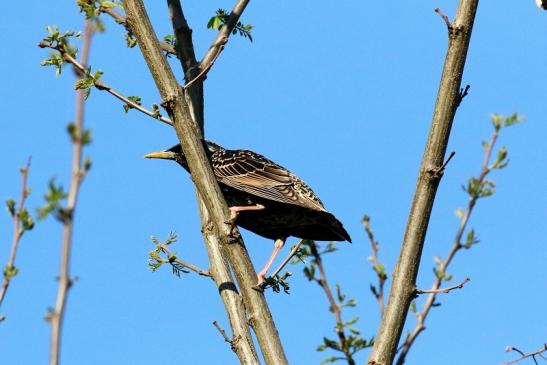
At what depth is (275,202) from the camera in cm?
838

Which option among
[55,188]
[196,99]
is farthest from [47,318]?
[196,99]

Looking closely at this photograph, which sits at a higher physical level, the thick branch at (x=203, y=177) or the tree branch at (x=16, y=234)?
the thick branch at (x=203, y=177)

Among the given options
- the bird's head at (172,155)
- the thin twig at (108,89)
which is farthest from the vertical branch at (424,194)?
the bird's head at (172,155)

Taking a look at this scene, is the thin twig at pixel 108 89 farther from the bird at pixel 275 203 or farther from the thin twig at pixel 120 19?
the bird at pixel 275 203

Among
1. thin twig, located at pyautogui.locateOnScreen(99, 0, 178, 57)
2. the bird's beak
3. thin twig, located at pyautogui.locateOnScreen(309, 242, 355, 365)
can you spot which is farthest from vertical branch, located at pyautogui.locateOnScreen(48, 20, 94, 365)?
the bird's beak

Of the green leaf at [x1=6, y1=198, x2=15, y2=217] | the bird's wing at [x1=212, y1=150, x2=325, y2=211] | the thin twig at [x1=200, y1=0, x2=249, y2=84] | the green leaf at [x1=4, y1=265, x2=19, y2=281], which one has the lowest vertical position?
the green leaf at [x1=4, y1=265, x2=19, y2=281]

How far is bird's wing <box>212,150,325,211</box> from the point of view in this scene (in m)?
8.24

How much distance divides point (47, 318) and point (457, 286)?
11.0 ft

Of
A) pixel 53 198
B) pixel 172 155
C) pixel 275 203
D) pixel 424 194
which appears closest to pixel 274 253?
pixel 275 203

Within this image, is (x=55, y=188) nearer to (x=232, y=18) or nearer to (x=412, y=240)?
(x=412, y=240)

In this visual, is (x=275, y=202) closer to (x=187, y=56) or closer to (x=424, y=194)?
(x=187, y=56)

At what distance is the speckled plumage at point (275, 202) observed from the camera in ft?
27.1

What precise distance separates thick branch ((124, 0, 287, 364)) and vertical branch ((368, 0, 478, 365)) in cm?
91

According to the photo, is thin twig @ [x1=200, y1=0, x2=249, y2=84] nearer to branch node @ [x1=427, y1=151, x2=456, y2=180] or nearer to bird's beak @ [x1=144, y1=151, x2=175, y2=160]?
bird's beak @ [x1=144, y1=151, x2=175, y2=160]
